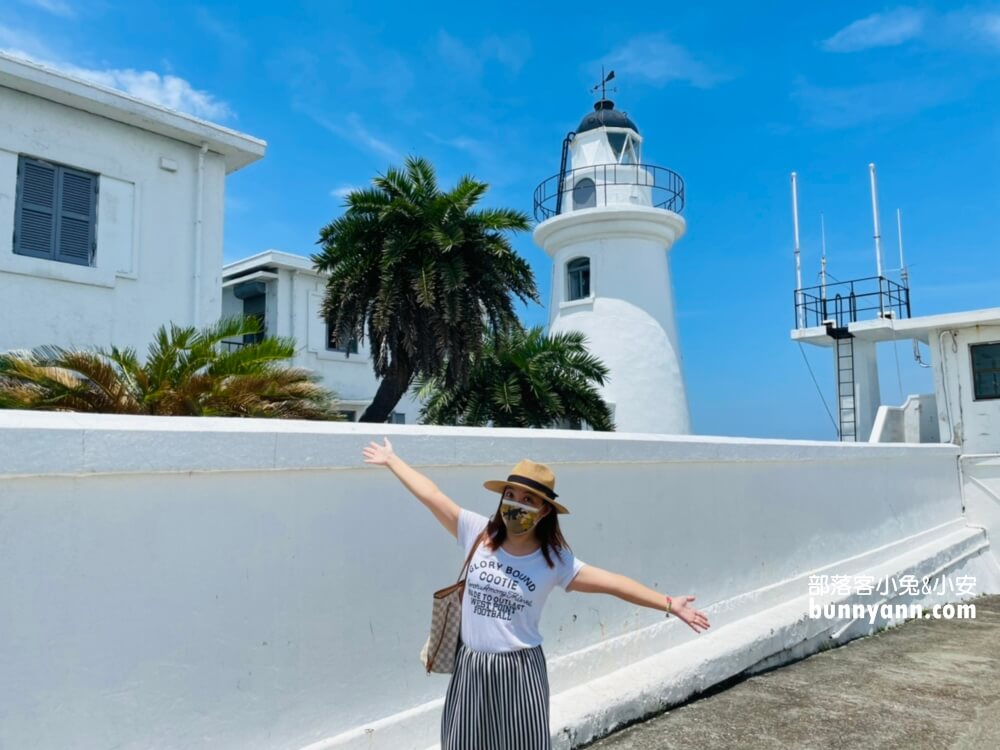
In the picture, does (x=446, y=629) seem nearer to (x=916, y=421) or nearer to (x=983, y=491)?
(x=983, y=491)

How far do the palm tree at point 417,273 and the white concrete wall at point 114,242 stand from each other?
211cm

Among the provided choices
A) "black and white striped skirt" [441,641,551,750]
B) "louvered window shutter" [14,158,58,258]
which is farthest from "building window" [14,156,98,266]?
"black and white striped skirt" [441,641,551,750]

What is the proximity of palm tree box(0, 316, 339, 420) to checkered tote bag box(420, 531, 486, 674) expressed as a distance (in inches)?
221

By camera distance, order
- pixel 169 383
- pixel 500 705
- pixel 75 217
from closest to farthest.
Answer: pixel 500 705 < pixel 169 383 < pixel 75 217

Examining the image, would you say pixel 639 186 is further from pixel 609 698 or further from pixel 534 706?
pixel 534 706

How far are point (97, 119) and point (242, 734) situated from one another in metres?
10.2

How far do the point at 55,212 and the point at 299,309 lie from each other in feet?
28.0

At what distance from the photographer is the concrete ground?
4664 millimetres

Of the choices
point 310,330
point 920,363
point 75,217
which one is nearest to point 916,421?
point 920,363

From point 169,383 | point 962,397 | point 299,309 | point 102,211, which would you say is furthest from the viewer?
point 299,309

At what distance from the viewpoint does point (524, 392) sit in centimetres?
1627

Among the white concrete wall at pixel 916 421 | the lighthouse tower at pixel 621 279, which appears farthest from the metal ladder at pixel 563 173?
the white concrete wall at pixel 916 421

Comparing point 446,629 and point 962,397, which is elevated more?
point 962,397

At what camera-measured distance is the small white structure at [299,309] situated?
18766mm
